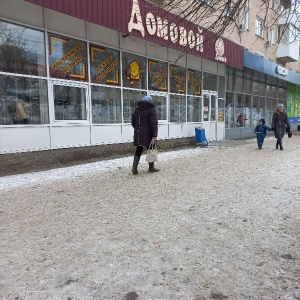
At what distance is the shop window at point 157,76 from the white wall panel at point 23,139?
491cm

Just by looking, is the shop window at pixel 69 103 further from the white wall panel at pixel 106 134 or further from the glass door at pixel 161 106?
the glass door at pixel 161 106

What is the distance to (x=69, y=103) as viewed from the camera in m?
8.71

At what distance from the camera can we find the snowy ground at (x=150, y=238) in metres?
2.46

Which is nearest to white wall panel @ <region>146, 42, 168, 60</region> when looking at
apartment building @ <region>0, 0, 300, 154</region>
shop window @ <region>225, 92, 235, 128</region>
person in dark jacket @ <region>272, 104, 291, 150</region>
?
apartment building @ <region>0, 0, 300, 154</region>

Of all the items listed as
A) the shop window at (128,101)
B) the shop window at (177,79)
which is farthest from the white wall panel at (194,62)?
the shop window at (128,101)

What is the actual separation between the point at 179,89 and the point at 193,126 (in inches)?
77.0

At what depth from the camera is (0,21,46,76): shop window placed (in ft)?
23.3

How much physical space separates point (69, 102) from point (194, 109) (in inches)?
275

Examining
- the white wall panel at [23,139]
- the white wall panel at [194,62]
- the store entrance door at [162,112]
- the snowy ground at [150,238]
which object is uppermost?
the white wall panel at [194,62]

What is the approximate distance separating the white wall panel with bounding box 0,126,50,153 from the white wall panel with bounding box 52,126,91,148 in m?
0.26

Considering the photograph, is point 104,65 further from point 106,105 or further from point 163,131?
point 163,131

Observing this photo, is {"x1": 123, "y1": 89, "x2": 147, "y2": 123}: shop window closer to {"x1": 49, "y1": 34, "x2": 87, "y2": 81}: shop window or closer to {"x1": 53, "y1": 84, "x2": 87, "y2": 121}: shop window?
{"x1": 53, "y1": 84, "x2": 87, "y2": 121}: shop window

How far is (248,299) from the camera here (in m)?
2.28

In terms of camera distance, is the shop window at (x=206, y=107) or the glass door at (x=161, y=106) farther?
the shop window at (x=206, y=107)
